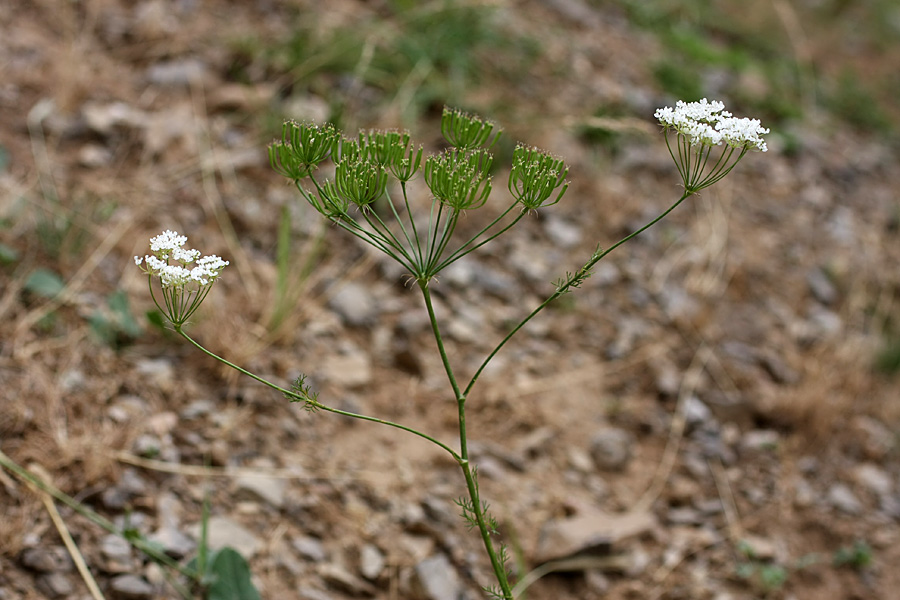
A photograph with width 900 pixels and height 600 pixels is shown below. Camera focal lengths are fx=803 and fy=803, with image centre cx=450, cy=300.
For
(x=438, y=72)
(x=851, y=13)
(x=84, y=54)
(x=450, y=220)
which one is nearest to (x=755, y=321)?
(x=438, y=72)

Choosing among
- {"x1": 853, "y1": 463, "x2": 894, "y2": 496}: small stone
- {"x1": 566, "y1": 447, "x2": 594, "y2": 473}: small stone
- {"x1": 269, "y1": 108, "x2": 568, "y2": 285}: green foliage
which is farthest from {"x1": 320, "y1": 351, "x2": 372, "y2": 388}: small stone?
{"x1": 853, "y1": 463, "x2": 894, "y2": 496}: small stone

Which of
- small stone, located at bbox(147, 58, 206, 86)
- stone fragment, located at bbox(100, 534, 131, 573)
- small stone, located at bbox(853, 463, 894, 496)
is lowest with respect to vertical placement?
stone fragment, located at bbox(100, 534, 131, 573)

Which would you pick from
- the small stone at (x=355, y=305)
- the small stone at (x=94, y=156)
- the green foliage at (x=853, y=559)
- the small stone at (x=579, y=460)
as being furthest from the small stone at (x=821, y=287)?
the small stone at (x=94, y=156)

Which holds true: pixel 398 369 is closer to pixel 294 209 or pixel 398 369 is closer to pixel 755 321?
pixel 294 209

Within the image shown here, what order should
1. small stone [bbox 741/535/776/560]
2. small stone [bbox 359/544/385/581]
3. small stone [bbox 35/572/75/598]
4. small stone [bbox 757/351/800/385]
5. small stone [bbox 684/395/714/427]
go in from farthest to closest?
1. small stone [bbox 757/351/800/385]
2. small stone [bbox 684/395/714/427]
3. small stone [bbox 741/535/776/560]
4. small stone [bbox 359/544/385/581]
5. small stone [bbox 35/572/75/598]

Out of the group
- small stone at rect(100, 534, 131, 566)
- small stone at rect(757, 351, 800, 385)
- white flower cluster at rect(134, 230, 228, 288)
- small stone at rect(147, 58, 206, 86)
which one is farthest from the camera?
small stone at rect(147, 58, 206, 86)

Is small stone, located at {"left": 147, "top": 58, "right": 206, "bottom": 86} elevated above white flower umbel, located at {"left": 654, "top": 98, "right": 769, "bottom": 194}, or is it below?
above

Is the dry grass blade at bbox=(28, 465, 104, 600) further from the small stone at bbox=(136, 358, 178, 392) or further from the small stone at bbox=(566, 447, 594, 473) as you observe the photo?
the small stone at bbox=(566, 447, 594, 473)
